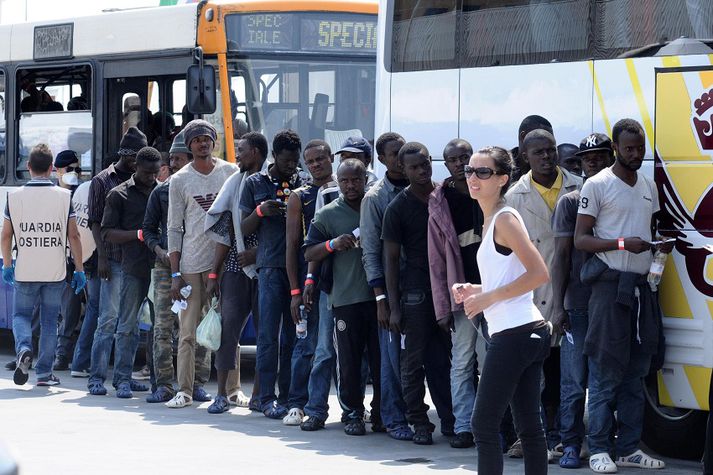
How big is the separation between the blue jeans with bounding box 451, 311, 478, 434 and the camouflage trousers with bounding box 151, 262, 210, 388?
112 inches

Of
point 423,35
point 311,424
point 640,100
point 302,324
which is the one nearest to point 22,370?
point 302,324

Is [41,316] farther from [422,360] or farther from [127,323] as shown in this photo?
[422,360]

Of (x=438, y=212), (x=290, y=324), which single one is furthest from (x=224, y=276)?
(x=438, y=212)

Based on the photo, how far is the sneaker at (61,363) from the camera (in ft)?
44.4

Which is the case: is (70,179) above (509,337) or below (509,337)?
above

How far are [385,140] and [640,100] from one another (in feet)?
5.87

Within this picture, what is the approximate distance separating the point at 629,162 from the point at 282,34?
18.8 feet

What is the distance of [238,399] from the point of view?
36.3 feet

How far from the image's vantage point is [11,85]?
15164 mm

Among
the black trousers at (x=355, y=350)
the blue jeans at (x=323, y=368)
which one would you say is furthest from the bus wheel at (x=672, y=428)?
the blue jeans at (x=323, y=368)

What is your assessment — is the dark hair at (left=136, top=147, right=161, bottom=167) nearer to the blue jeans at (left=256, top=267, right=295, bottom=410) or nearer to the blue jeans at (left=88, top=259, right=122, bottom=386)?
the blue jeans at (left=88, top=259, right=122, bottom=386)

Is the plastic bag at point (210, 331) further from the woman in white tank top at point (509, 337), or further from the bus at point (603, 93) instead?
the woman in white tank top at point (509, 337)

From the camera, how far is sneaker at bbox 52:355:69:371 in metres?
13.5

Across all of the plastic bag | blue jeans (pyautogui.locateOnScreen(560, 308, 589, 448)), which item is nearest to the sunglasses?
blue jeans (pyautogui.locateOnScreen(560, 308, 589, 448))
